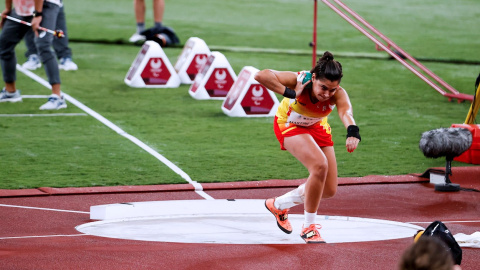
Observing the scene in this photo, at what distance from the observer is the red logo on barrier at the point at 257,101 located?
1279 cm

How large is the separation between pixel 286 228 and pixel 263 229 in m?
0.30

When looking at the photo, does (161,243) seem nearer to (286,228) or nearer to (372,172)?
(286,228)

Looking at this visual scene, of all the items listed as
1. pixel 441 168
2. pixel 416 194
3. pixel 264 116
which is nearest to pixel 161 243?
pixel 416 194

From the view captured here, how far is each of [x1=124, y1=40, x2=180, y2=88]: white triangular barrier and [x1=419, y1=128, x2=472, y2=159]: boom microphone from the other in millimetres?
6183

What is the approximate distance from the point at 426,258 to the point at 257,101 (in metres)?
9.55

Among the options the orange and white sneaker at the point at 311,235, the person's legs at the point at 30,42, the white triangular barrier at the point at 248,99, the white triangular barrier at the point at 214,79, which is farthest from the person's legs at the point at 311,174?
the person's legs at the point at 30,42

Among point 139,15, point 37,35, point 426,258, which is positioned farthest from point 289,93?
point 139,15

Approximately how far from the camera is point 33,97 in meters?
13.8

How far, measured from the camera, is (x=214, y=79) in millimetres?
14055

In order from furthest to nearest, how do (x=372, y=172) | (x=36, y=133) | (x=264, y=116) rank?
(x=264, y=116), (x=36, y=133), (x=372, y=172)

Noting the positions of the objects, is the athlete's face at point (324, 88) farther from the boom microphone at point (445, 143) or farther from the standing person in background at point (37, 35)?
the standing person in background at point (37, 35)

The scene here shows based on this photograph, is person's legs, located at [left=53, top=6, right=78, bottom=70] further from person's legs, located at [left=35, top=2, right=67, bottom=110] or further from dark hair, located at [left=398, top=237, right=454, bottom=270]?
dark hair, located at [left=398, top=237, right=454, bottom=270]

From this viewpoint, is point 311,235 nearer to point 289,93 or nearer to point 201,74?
point 289,93

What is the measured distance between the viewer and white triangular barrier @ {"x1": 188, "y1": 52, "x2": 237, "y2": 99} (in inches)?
545
